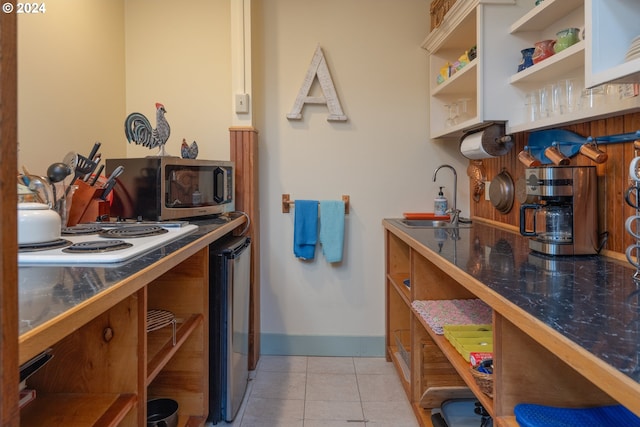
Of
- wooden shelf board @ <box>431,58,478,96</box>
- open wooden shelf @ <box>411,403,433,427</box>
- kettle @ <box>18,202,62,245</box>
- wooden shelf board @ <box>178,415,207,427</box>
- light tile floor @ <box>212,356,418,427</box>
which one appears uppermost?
wooden shelf board @ <box>431,58,478,96</box>

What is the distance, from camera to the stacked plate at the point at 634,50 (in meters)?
1.02

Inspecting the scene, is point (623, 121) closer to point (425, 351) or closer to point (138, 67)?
point (425, 351)

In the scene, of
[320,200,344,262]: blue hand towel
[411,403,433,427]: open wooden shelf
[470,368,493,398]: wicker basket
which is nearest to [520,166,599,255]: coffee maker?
[470,368,493,398]: wicker basket

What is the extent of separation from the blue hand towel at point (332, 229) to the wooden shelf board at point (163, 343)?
1116 mm

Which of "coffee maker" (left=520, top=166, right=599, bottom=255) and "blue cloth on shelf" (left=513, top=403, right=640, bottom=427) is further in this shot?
"coffee maker" (left=520, top=166, right=599, bottom=255)

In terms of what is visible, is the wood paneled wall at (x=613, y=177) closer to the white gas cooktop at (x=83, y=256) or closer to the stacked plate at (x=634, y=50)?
the stacked plate at (x=634, y=50)

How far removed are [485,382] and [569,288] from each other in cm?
32

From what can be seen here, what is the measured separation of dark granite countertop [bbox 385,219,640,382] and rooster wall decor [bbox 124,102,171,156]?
1.38 metres

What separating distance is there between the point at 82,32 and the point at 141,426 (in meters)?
2.01

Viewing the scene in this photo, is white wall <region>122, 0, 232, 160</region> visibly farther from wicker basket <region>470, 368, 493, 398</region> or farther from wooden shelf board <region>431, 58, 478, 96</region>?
wicker basket <region>470, 368, 493, 398</region>

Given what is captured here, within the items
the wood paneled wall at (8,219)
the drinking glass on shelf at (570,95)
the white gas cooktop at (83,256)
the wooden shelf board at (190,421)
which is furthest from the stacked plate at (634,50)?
the wooden shelf board at (190,421)

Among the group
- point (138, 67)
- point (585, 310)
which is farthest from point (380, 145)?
point (585, 310)

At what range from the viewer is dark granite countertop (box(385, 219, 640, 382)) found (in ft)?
2.23

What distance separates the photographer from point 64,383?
41.4 inches
